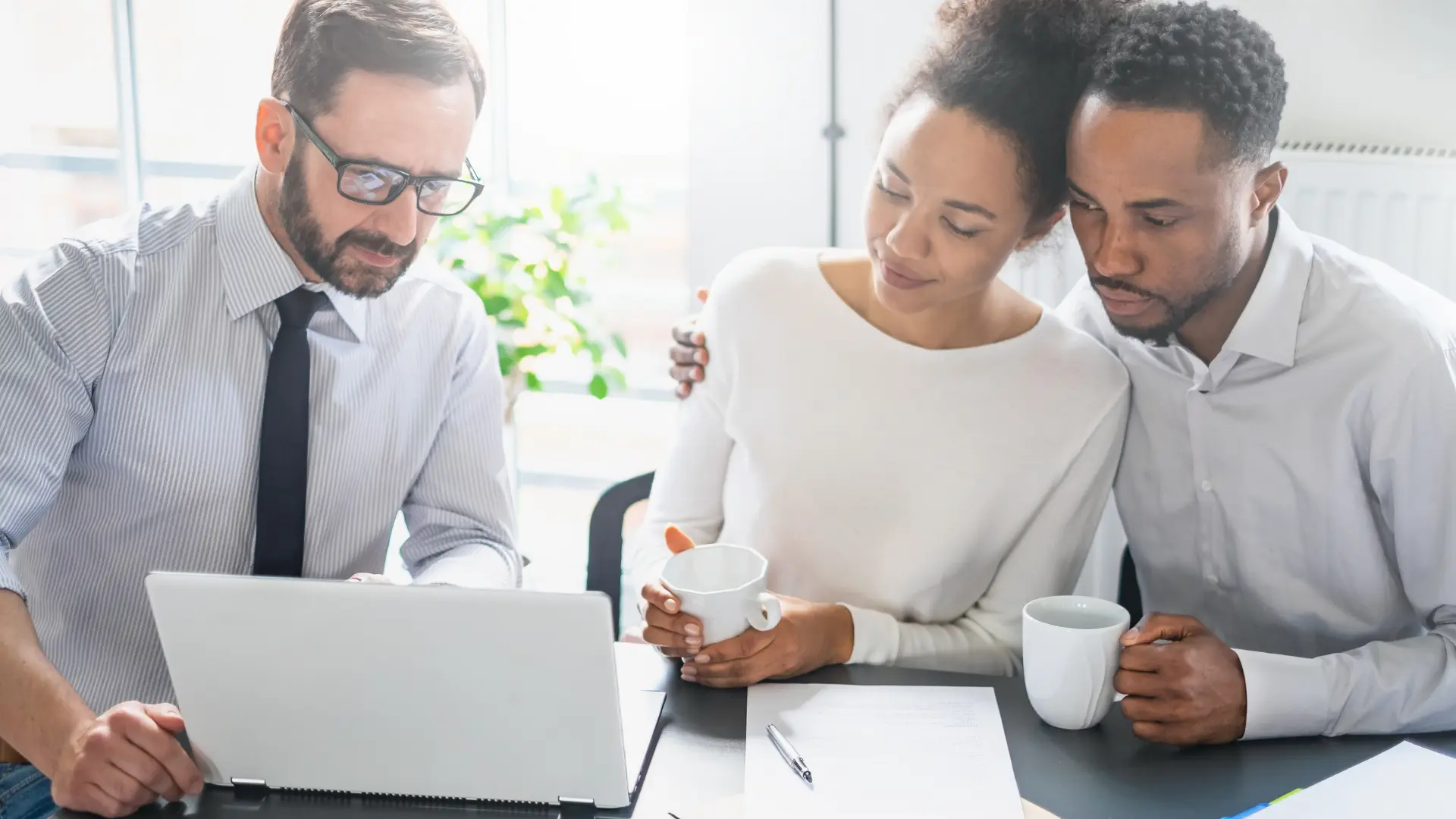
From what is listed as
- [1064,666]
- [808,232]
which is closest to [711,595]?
[1064,666]

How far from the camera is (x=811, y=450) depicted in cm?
151

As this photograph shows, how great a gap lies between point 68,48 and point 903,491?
3.22 metres

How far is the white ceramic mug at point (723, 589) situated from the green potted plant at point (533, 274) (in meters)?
1.37

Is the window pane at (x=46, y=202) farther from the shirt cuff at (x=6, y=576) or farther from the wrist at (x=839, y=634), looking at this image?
the wrist at (x=839, y=634)

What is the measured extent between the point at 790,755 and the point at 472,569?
1.95 ft

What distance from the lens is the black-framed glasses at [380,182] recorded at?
1.37m

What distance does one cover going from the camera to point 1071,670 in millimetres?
1052

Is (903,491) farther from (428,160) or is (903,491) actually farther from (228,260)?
(228,260)

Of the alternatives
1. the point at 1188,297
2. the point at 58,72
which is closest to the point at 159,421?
the point at 1188,297

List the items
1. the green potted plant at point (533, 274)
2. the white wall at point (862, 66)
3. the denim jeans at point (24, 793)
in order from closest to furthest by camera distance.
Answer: the denim jeans at point (24, 793), the white wall at point (862, 66), the green potted plant at point (533, 274)

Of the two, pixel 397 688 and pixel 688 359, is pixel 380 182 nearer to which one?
pixel 688 359

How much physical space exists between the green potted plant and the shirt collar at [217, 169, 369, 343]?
40.5 inches

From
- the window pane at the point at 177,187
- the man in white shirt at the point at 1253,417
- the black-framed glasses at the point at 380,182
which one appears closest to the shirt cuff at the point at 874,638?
the man in white shirt at the point at 1253,417

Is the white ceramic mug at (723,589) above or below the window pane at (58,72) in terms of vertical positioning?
below
